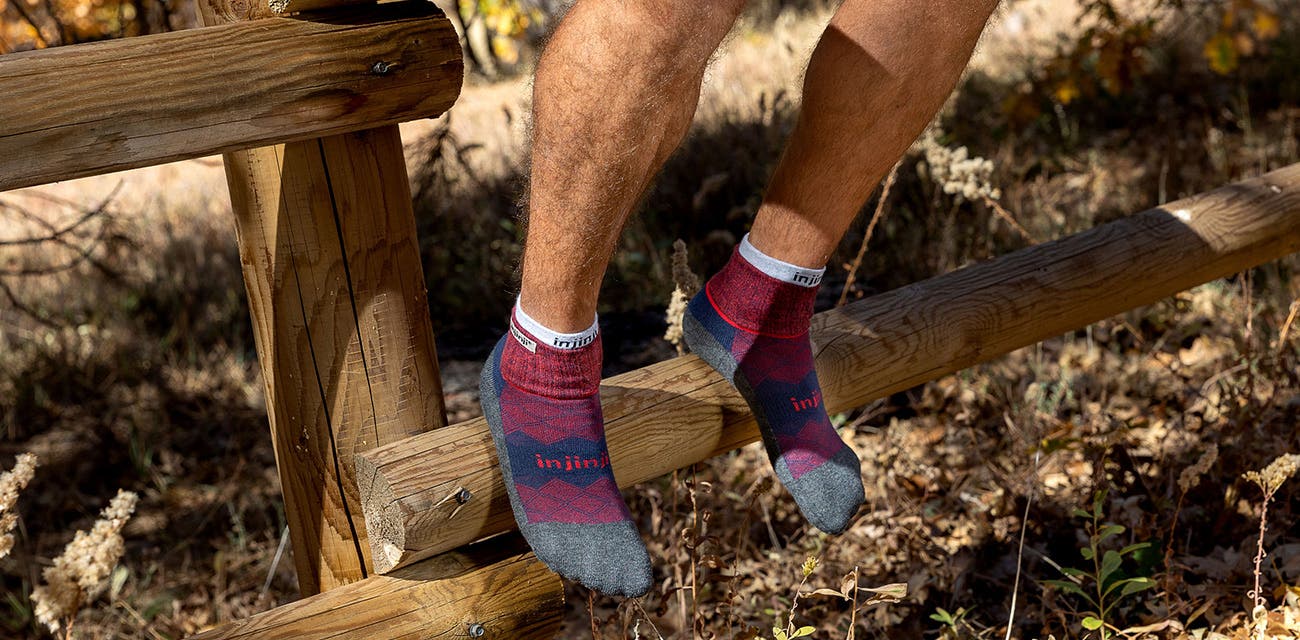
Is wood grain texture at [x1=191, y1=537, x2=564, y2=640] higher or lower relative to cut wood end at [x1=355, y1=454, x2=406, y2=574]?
lower

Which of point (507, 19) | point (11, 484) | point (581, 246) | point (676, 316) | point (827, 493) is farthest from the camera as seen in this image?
point (507, 19)

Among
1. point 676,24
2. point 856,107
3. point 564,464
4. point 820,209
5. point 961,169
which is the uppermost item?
point 676,24

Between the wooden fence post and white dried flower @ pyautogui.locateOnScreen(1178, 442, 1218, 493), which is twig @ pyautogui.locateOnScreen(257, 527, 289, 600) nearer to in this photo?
the wooden fence post

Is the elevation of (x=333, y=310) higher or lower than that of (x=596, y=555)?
higher

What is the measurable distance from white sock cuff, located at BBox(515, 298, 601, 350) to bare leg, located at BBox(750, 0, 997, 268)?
321 millimetres

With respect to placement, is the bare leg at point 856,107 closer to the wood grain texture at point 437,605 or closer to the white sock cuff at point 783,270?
the white sock cuff at point 783,270

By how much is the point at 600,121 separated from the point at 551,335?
29 centimetres

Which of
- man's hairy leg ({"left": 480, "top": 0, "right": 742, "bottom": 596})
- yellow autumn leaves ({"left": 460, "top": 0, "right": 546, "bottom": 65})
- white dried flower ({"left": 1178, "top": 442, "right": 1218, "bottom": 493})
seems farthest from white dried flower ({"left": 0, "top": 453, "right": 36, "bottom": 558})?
yellow autumn leaves ({"left": 460, "top": 0, "right": 546, "bottom": 65})

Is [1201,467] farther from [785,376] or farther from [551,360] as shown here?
[551,360]

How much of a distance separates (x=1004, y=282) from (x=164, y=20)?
239 cm

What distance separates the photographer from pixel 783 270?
62.5 inches

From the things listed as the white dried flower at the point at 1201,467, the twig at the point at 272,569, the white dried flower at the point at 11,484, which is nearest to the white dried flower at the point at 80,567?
the white dried flower at the point at 11,484

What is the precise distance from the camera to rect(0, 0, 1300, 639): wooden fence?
1.28 m

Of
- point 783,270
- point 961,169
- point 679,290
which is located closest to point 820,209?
point 783,270
